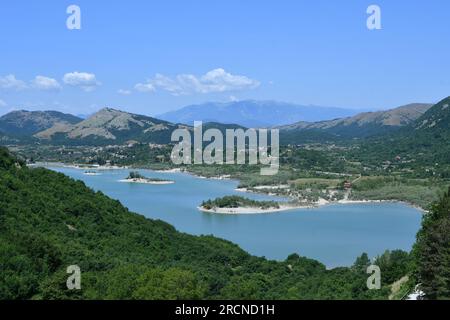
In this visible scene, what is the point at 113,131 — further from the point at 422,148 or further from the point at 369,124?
the point at 369,124

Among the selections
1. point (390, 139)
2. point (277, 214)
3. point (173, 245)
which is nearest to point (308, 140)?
point (390, 139)

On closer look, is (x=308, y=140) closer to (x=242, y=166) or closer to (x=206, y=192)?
(x=242, y=166)

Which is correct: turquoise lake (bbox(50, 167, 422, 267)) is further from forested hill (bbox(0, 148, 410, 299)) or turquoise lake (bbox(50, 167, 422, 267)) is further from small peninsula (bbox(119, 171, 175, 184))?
forested hill (bbox(0, 148, 410, 299))

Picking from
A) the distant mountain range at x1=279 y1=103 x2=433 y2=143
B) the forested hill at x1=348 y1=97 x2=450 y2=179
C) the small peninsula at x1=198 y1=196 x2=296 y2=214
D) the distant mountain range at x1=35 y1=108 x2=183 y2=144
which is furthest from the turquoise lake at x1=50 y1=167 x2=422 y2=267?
the distant mountain range at x1=279 y1=103 x2=433 y2=143

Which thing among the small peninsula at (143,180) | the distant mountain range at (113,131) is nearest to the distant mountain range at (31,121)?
the distant mountain range at (113,131)
